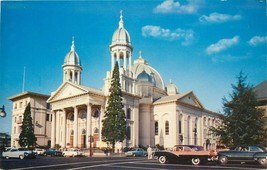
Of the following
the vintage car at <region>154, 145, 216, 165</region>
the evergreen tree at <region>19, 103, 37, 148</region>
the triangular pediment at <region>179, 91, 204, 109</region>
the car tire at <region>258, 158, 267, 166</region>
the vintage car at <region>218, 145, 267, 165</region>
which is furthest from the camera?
the triangular pediment at <region>179, 91, 204, 109</region>

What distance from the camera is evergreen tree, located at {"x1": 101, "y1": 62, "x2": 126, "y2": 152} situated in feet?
150

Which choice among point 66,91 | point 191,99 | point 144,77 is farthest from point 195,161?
point 144,77

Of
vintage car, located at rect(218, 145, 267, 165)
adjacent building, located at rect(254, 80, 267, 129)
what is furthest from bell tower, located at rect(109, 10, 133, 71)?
vintage car, located at rect(218, 145, 267, 165)

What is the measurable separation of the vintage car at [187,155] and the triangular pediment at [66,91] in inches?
1228

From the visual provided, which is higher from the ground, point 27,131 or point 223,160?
point 27,131

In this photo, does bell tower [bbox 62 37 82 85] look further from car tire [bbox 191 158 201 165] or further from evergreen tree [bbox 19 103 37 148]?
car tire [bbox 191 158 201 165]

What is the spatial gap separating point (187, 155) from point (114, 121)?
2416 centimetres

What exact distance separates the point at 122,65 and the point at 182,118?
14.8m

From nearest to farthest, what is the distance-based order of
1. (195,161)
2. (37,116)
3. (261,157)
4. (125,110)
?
(261,157)
(195,161)
(125,110)
(37,116)

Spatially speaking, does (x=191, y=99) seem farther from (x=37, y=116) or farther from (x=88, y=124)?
(x=37, y=116)

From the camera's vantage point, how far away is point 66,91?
57719mm

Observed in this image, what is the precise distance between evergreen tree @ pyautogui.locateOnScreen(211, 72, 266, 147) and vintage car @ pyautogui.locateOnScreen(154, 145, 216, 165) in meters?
8.52

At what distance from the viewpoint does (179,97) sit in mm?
60406

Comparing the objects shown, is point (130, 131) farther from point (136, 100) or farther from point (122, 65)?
point (122, 65)
